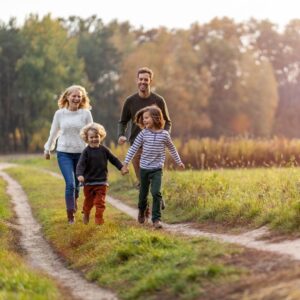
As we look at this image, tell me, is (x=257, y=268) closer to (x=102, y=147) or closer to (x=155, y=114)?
(x=155, y=114)

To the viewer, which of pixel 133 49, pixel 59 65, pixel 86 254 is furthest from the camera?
pixel 133 49

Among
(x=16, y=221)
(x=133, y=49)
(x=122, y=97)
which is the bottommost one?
(x=16, y=221)

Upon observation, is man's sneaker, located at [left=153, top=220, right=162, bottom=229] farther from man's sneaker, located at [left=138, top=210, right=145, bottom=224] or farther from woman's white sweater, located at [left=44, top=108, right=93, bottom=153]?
woman's white sweater, located at [left=44, top=108, right=93, bottom=153]

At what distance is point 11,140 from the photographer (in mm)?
63938

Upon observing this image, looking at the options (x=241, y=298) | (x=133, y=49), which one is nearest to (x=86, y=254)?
(x=241, y=298)

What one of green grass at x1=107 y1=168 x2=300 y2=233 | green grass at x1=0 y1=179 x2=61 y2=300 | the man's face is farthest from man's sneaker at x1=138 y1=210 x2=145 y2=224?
green grass at x1=0 y1=179 x2=61 y2=300

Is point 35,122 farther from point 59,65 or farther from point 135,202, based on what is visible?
point 135,202

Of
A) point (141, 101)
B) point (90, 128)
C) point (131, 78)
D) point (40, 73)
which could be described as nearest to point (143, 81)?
point (141, 101)

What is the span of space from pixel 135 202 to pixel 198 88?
45743mm

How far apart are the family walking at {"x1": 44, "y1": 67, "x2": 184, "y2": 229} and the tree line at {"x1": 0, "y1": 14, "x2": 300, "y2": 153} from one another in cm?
4573

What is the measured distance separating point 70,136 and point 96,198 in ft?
4.40

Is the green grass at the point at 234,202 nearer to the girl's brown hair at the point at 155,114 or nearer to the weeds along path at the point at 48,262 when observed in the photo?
the girl's brown hair at the point at 155,114

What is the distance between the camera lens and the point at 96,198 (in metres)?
11.4

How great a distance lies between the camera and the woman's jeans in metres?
12.0
